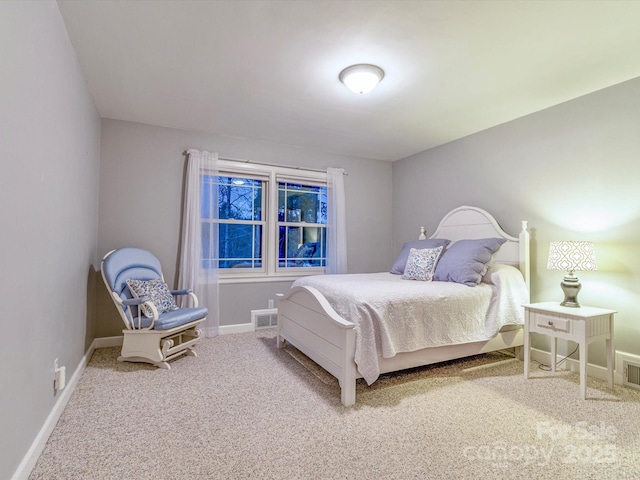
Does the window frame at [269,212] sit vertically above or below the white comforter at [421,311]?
above

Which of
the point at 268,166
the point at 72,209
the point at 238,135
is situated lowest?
the point at 72,209

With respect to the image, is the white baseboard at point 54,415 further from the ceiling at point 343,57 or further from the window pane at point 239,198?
the ceiling at point 343,57

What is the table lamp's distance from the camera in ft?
8.36

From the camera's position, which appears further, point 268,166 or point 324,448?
point 268,166

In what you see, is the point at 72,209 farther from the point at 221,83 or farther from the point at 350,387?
the point at 350,387

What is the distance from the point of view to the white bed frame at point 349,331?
2.22 m

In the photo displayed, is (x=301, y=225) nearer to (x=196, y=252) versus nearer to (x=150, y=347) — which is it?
(x=196, y=252)

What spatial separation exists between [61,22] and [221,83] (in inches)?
41.5

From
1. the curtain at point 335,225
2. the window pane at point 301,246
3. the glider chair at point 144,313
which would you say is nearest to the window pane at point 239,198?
the window pane at point 301,246

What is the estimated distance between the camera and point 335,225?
15.0 ft

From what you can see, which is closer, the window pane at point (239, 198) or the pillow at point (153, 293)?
the pillow at point (153, 293)

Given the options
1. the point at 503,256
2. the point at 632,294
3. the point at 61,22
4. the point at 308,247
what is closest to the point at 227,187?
the point at 308,247

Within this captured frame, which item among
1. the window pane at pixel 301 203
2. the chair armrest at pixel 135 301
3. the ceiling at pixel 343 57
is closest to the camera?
the ceiling at pixel 343 57

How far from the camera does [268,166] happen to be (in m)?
4.27
